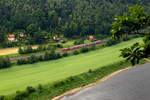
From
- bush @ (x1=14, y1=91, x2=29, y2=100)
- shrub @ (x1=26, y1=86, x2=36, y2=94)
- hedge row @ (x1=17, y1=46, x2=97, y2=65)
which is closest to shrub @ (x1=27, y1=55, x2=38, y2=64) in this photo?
hedge row @ (x1=17, y1=46, x2=97, y2=65)

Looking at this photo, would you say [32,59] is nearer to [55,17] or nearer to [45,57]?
[45,57]

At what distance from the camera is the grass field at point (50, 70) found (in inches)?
1623

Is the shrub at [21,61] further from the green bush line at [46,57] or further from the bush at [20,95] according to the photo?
the bush at [20,95]

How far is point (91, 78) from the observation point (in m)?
43.2

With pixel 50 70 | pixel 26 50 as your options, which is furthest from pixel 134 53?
pixel 26 50

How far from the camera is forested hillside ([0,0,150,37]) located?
72188 millimetres

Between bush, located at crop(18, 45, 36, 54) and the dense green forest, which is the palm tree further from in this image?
the dense green forest

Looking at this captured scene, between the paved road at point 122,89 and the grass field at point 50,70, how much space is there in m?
6.31

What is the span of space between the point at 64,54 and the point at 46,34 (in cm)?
1296

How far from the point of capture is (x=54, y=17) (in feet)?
249

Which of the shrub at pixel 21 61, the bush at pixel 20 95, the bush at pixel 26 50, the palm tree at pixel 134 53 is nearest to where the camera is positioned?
the palm tree at pixel 134 53

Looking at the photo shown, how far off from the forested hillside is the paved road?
101 ft

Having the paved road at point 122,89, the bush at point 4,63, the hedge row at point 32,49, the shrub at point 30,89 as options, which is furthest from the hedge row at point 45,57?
the paved road at point 122,89

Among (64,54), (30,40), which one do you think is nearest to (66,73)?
(64,54)
